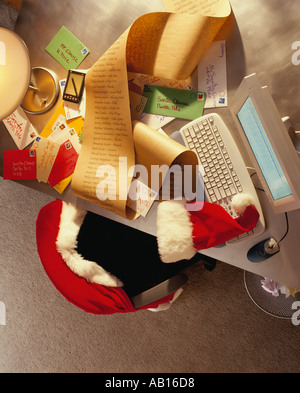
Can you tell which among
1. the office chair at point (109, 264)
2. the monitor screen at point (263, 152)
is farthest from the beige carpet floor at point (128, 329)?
the monitor screen at point (263, 152)

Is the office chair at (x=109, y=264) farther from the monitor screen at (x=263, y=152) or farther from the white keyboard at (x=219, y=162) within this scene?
the monitor screen at (x=263, y=152)

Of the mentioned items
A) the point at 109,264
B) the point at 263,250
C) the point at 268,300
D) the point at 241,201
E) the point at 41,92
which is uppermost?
the point at 41,92

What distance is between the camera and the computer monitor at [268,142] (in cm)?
64

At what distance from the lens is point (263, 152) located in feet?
2.48

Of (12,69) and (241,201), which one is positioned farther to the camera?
(241,201)

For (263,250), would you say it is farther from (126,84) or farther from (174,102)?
(126,84)

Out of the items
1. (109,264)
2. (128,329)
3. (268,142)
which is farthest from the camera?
(128,329)

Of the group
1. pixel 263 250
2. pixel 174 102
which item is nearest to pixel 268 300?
pixel 263 250

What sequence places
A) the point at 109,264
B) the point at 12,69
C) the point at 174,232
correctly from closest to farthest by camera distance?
the point at 12,69 → the point at 174,232 → the point at 109,264

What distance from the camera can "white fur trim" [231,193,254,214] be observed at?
0.87 metres

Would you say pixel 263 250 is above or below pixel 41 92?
below

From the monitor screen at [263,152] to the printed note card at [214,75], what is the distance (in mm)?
138

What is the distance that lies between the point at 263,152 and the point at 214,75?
13.1 inches

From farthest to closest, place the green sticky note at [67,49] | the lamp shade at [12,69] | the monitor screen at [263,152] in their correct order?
the green sticky note at [67,49]
the monitor screen at [263,152]
the lamp shade at [12,69]
